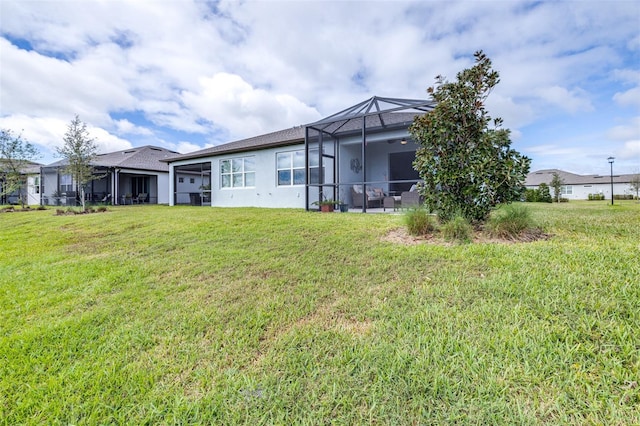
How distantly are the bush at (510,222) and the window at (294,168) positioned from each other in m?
8.07

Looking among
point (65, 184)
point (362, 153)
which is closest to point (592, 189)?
point (362, 153)

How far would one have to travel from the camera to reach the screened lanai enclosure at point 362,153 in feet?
32.4

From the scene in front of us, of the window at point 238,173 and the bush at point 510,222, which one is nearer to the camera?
the bush at point 510,222

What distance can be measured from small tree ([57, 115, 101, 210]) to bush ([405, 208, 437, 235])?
1547 cm

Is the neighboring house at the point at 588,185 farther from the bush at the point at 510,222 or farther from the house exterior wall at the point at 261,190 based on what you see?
the bush at the point at 510,222

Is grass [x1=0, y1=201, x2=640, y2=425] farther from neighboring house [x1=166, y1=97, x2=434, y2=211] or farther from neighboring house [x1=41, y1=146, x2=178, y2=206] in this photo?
neighboring house [x1=41, y1=146, x2=178, y2=206]

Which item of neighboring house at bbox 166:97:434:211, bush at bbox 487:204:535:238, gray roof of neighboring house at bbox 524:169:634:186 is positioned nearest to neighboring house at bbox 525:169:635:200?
gray roof of neighboring house at bbox 524:169:634:186

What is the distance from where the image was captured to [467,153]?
4.95 meters

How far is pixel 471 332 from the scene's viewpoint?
2.26m

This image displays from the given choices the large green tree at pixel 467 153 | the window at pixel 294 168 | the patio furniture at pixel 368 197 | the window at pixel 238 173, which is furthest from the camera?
the window at pixel 238 173

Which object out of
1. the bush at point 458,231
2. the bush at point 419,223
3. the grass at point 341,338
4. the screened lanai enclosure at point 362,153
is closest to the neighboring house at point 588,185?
the screened lanai enclosure at point 362,153

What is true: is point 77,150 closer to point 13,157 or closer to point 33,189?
point 13,157

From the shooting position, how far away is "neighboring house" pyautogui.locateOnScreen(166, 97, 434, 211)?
35.5 ft

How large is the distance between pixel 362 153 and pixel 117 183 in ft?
68.1
